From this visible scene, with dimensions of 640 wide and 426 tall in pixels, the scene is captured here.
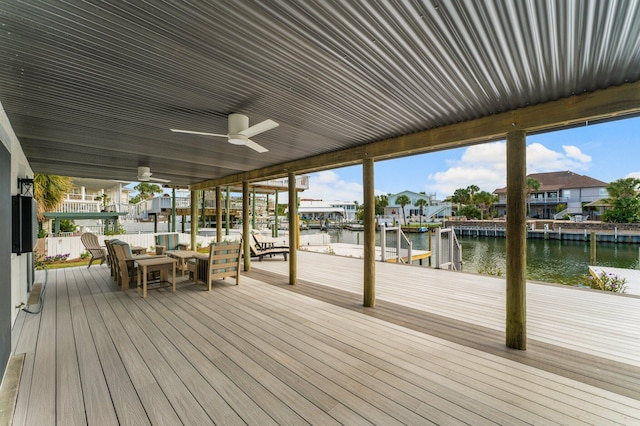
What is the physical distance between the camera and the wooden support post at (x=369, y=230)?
4438mm

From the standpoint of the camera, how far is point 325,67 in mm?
2152

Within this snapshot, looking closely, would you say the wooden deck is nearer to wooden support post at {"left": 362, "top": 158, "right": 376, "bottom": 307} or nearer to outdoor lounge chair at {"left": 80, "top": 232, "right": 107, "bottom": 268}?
wooden support post at {"left": 362, "top": 158, "right": 376, "bottom": 307}

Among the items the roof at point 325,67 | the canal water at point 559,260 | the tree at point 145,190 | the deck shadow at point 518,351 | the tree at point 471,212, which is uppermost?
the tree at point 145,190

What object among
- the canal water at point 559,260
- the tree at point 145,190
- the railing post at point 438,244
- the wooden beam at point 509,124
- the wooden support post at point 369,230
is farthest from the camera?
the tree at point 145,190

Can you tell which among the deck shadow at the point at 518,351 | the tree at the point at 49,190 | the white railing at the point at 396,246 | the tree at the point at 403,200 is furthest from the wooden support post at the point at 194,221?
the tree at the point at 403,200

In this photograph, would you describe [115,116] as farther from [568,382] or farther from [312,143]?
[568,382]

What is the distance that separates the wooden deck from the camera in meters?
2.02

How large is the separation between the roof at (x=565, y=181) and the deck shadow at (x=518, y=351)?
38.3 m

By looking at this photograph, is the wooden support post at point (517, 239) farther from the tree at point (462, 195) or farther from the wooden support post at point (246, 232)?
the tree at point (462, 195)

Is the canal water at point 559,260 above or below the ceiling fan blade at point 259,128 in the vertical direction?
below

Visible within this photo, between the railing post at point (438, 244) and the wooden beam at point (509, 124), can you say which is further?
the railing post at point (438, 244)

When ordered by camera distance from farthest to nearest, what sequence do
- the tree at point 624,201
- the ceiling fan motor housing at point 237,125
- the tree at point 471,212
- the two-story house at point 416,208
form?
1. the two-story house at point 416,208
2. the tree at point 471,212
3. the tree at point 624,201
4. the ceiling fan motor housing at point 237,125

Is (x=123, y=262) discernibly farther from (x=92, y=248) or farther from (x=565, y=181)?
(x=565, y=181)

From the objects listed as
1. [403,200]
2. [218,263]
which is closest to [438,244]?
[218,263]
